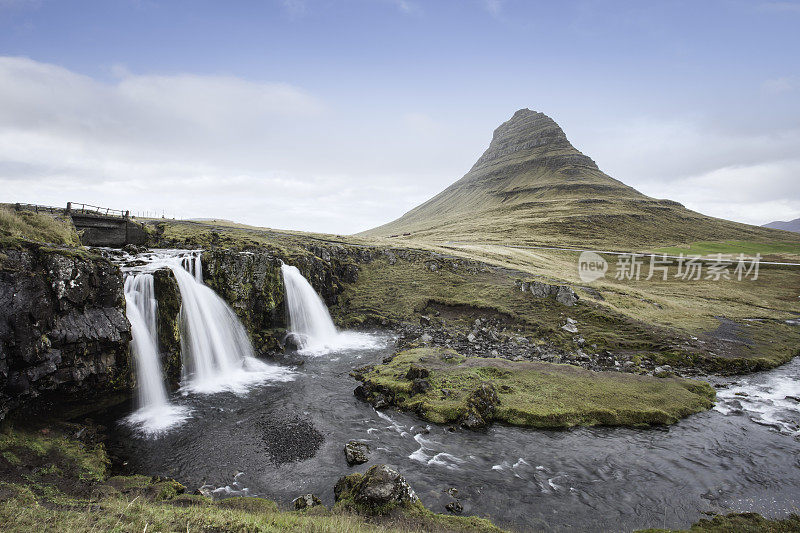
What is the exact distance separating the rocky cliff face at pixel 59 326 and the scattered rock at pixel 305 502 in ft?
42.2

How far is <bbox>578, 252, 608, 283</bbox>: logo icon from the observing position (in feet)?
232

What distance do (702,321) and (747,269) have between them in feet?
167

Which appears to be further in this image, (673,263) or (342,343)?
(673,263)

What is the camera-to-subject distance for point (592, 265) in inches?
3093

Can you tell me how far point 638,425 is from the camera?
17.8 m

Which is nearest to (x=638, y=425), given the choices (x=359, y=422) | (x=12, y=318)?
(x=359, y=422)

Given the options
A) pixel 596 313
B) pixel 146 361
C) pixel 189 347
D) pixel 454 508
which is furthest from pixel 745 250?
pixel 146 361

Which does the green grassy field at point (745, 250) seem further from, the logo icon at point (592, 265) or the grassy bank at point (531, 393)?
the grassy bank at point (531, 393)

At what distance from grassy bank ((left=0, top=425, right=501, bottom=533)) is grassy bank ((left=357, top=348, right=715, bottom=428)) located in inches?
325

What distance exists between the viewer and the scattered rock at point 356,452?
14.7m

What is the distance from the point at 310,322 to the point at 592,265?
69594mm

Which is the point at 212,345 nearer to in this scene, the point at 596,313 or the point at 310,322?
the point at 310,322

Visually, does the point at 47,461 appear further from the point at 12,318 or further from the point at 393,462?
the point at 393,462

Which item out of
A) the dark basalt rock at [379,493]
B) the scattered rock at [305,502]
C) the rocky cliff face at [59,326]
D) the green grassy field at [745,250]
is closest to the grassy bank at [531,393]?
the dark basalt rock at [379,493]
